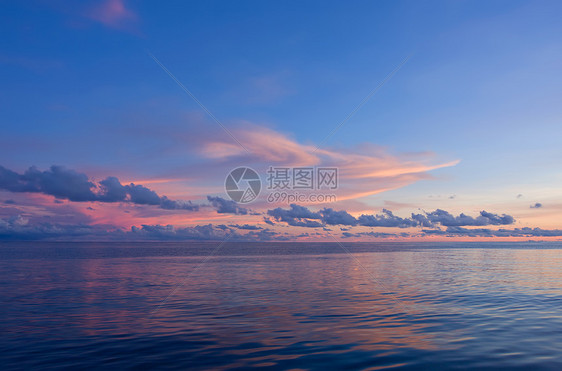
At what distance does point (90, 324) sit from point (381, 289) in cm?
2471

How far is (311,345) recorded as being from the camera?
1759 cm

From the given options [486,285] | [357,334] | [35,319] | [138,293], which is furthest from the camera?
[486,285]

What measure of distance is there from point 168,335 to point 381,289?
22512mm

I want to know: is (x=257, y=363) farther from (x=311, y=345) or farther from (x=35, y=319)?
(x=35, y=319)

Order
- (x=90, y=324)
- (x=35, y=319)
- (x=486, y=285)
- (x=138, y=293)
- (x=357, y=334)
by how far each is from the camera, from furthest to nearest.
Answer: (x=486, y=285) < (x=138, y=293) < (x=35, y=319) < (x=90, y=324) < (x=357, y=334)

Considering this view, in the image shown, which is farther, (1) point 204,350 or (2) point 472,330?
(2) point 472,330

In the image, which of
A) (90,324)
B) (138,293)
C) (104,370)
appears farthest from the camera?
(138,293)

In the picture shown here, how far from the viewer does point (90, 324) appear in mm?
22281

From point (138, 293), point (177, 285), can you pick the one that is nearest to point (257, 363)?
point (138, 293)

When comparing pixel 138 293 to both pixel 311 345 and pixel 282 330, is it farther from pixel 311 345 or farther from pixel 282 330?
pixel 311 345

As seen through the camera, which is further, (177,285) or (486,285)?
(177,285)

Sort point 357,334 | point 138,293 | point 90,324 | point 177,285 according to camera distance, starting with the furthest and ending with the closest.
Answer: point 177,285, point 138,293, point 90,324, point 357,334

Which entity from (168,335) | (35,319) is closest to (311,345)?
(168,335)

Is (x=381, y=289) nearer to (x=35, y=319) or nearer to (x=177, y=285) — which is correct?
(x=177, y=285)
